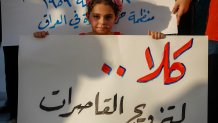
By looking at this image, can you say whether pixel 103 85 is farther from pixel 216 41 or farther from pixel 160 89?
pixel 216 41

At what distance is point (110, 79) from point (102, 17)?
0.32 meters

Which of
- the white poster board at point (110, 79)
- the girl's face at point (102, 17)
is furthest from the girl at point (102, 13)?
the white poster board at point (110, 79)

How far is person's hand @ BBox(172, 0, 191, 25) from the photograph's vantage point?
5.82ft

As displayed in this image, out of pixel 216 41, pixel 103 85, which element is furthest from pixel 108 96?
pixel 216 41

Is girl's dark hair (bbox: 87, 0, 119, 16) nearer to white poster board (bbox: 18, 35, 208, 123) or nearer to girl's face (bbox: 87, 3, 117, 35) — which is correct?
girl's face (bbox: 87, 3, 117, 35)

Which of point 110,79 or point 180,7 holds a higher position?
point 180,7

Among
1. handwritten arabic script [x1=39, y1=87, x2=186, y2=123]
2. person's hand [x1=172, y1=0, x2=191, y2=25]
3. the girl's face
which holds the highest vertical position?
person's hand [x1=172, y1=0, x2=191, y2=25]

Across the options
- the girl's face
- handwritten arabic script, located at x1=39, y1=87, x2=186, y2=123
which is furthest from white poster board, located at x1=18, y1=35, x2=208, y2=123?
the girl's face

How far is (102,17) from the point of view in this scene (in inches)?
68.0

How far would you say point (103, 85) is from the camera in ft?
5.10

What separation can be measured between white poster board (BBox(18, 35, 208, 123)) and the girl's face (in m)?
0.19

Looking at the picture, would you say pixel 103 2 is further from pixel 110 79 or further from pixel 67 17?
pixel 110 79

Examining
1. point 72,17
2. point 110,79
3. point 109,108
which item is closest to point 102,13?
point 72,17

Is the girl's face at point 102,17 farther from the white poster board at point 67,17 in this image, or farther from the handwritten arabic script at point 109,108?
the handwritten arabic script at point 109,108
